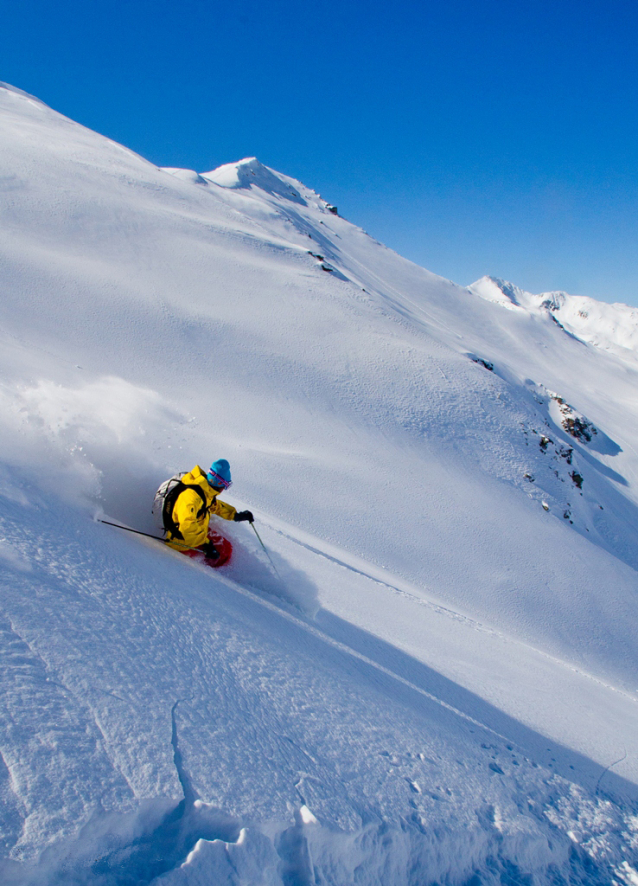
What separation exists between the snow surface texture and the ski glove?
0.20m

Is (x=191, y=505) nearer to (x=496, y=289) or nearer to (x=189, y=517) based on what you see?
(x=189, y=517)

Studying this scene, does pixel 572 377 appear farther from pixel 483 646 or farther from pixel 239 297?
A: pixel 483 646

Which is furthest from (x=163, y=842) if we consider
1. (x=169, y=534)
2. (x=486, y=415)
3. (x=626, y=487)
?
(x=626, y=487)

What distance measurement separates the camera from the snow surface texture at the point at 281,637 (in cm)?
191

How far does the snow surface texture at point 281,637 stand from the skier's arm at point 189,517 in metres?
0.32

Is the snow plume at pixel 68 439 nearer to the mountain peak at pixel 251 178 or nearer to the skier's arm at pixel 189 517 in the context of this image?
the skier's arm at pixel 189 517

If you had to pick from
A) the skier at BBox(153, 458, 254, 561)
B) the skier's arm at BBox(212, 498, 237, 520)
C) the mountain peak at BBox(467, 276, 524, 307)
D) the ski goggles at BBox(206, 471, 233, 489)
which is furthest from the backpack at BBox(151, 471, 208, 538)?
the mountain peak at BBox(467, 276, 524, 307)

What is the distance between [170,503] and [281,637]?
1.86m

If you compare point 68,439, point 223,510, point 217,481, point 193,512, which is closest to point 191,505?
point 193,512

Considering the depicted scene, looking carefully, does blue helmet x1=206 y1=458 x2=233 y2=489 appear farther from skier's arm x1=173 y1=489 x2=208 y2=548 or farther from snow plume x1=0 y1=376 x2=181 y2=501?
snow plume x1=0 y1=376 x2=181 y2=501

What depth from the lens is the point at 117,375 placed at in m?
14.0

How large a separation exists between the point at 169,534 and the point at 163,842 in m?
3.33

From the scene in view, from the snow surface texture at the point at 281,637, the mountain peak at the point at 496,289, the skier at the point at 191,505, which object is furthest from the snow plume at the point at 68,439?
the mountain peak at the point at 496,289

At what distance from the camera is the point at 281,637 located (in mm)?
3814
